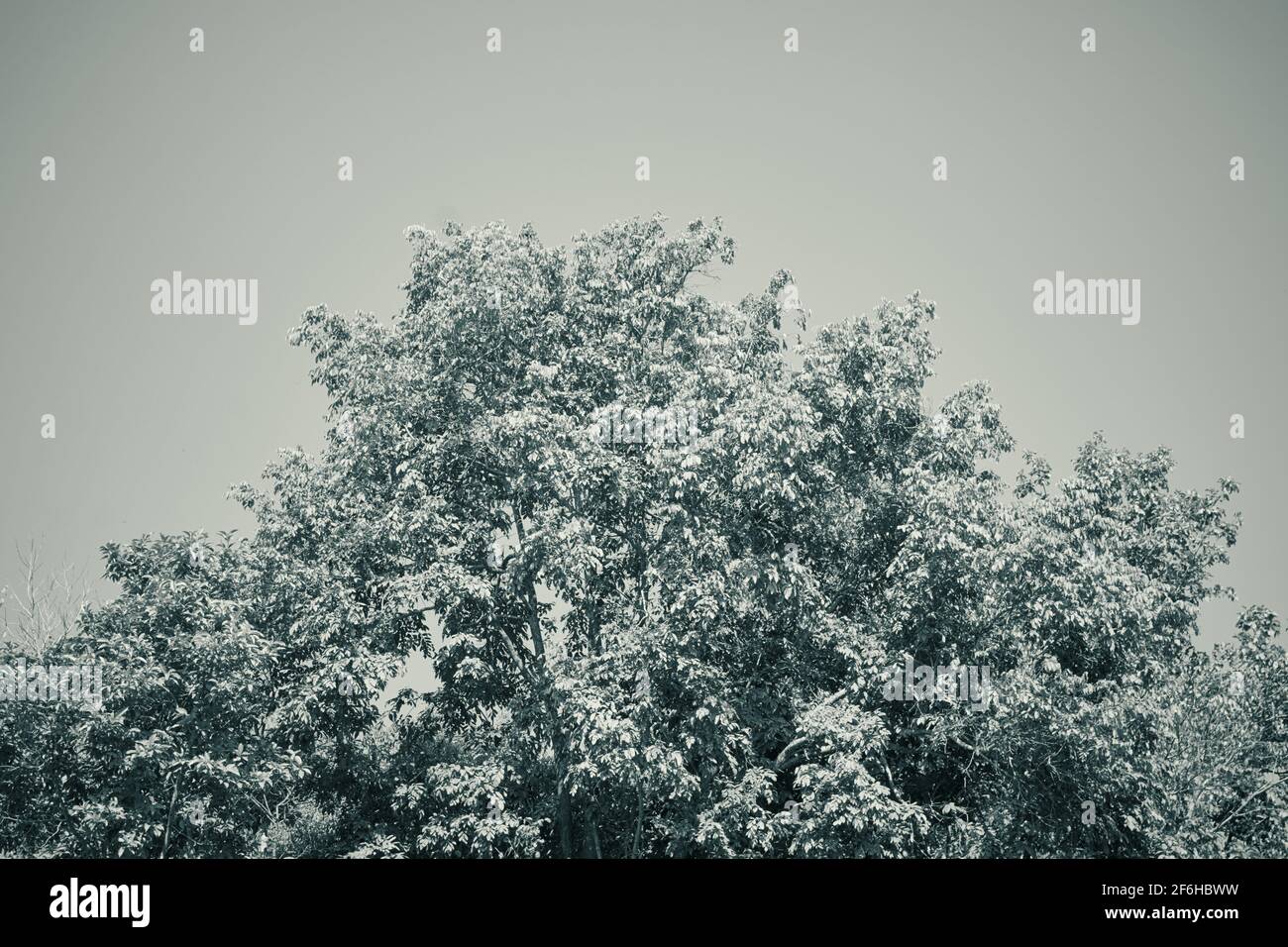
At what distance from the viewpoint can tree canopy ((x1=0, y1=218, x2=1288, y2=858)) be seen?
16.3 meters

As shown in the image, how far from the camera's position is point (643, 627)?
1716cm

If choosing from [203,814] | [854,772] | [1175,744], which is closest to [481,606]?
[203,814]

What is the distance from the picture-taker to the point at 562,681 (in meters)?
16.8

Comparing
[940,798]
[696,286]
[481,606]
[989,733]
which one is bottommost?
[940,798]

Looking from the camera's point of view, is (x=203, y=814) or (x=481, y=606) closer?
(x=203, y=814)

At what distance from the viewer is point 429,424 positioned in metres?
19.4

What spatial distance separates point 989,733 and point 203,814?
10050mm

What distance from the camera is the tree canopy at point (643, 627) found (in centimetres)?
1631
